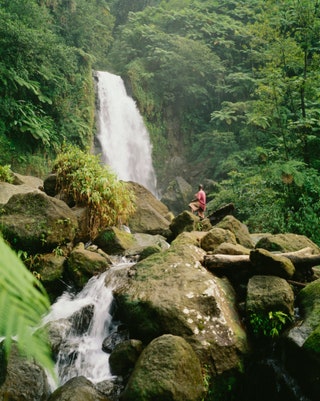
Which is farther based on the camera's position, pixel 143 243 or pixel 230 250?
pixel 143 243

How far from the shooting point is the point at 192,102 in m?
22.9

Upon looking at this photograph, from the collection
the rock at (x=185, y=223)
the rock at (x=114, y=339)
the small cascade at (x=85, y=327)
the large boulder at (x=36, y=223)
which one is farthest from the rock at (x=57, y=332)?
the rock at (x=185, y=223)

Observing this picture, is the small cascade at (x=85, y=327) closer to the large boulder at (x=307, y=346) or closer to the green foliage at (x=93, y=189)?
the green foliage at (x=93, y=189)

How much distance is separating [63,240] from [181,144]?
17.1 m

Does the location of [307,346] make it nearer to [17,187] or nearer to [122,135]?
[17,187]

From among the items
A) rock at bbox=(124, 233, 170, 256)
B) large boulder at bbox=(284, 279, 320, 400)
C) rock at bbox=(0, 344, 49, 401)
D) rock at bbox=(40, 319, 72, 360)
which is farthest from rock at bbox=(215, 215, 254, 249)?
rock at bbox=(0, 344, 49, 401)

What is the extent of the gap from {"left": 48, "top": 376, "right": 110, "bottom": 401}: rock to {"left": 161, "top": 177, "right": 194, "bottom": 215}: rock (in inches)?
600

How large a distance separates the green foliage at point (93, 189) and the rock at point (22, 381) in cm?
404

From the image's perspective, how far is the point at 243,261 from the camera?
5.27 metres

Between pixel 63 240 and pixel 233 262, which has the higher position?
pixel 233 262

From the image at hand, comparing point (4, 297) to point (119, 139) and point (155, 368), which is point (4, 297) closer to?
A: point (155, 368)

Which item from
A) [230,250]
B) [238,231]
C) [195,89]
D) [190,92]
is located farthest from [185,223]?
[190,92]

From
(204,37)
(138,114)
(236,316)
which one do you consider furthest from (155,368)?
(204,37)

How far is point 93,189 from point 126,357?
4901 mm
